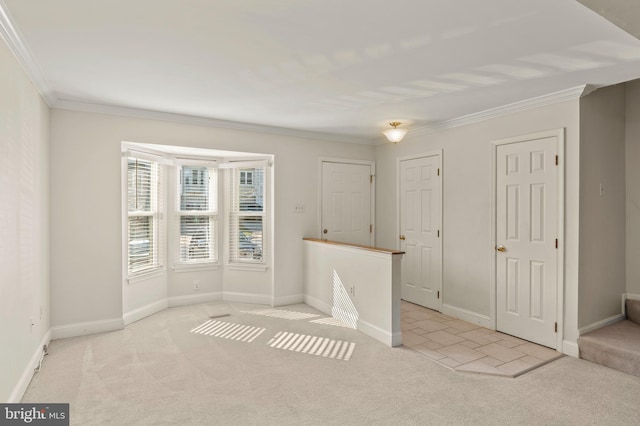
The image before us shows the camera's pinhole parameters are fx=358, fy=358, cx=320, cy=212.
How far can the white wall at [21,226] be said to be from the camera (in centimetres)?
229

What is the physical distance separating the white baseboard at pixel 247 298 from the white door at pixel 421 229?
80.4 inches

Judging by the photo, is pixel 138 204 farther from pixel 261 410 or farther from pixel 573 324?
pixel 573 324

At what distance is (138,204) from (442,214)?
151 inches

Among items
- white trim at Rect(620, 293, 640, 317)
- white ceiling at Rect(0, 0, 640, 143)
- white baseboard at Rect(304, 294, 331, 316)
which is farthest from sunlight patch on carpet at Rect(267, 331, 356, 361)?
white trim at Rect(620, 293, 640, 317)

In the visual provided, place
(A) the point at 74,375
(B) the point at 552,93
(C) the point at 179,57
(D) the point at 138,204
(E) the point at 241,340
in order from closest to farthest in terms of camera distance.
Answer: (C) the point at 179,57 < (A) the point at 74,375 < (B) the point at 552,93 < (E) the point at 241,340 < (D) the point at 138,204

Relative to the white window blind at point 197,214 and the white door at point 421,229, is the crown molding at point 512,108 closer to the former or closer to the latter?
the white door at point 421,229

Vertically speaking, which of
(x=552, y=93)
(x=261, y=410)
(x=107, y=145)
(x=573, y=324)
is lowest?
(x=261, y=410)

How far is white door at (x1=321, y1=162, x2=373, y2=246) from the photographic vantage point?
539 cm

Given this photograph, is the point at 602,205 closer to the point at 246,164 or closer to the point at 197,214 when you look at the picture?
the point at 246,164

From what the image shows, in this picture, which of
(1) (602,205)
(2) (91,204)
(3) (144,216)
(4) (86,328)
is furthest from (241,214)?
(1) (602,205)

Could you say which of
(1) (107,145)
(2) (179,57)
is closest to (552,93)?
(2) (179,57)

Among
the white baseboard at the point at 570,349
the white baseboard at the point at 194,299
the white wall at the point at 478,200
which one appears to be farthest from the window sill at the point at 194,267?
the white baseboard at the point at 570,349

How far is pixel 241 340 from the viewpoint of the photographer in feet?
12.2

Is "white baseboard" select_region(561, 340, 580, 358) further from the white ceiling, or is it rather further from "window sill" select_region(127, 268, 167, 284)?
"window sill" select_region(127, 268, 167, 284)
